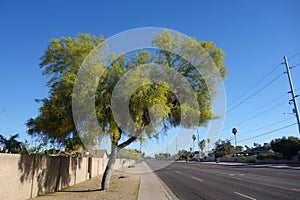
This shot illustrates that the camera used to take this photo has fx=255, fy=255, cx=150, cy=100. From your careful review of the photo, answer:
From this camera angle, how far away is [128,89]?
11.4 m

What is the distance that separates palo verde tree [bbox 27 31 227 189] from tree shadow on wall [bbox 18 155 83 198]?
5.12ft

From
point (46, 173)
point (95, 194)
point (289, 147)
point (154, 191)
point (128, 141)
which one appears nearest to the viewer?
point (46, 173)

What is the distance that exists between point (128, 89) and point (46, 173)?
6.33 m

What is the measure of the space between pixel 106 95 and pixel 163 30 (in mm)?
4794

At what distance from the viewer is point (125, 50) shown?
11.9m

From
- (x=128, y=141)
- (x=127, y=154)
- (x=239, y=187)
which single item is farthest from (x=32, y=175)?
(x=127, y=154)

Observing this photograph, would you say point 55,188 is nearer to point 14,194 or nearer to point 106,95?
point 14,194

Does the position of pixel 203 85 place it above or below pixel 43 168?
Answer: above

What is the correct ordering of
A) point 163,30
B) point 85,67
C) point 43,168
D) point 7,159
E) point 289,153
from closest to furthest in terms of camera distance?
point 7,159 → point 85,67 → point 43,168 → point 163,30 → point 289,153

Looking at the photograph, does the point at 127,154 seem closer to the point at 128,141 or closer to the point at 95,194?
the point at 128,141

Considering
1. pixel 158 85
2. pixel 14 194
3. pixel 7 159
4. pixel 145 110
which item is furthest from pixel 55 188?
pixel 158 85

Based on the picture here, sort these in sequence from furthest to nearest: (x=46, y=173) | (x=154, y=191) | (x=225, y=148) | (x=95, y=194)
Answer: (x=225, y=148), (x=154, y=191), (x=95, y=194), (x=46, y=173)

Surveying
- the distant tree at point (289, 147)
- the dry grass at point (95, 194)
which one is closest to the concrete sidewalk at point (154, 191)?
the dry grass at point (95, 194)

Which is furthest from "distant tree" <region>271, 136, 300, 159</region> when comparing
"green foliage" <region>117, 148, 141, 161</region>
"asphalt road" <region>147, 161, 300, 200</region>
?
"asphalt road" <region>147, 161, 300, 200</region>
